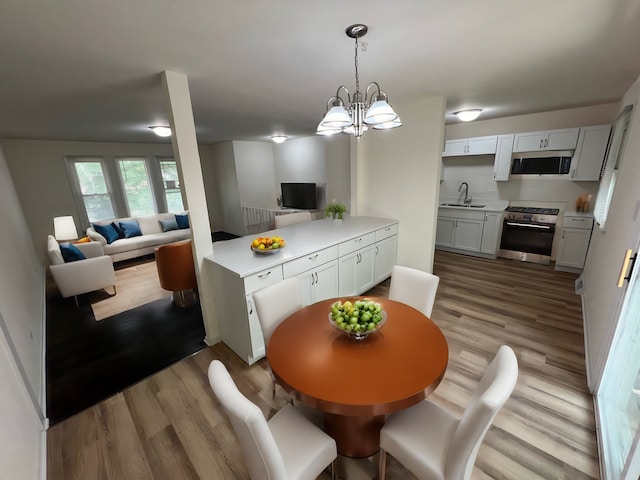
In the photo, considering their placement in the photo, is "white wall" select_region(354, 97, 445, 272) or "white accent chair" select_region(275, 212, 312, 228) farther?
"white accent chair" select_region(275, 212, 312, 228)

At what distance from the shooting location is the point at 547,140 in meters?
4.00

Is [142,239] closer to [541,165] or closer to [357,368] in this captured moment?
[357,368]

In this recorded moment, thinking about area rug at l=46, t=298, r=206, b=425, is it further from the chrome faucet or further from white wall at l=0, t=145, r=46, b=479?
the chrome faucet

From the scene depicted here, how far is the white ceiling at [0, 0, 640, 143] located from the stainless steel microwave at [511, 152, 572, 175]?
1.02 m

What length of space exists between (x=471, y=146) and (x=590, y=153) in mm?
1561

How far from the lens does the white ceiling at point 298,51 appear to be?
4.31ft

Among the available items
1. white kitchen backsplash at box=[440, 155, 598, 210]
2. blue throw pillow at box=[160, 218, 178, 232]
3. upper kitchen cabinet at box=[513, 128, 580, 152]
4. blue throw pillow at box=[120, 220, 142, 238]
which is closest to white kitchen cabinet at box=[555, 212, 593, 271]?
white kitchen backsplash at box=[440, 155, 598, 210]

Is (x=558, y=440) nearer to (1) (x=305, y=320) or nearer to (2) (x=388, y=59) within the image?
(1) (x=305, y=320)

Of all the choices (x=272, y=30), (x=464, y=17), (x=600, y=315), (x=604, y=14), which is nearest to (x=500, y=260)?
(x=600, y=315)

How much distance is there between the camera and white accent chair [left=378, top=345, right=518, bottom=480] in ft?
3.14

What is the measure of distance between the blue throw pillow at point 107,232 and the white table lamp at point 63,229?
763 millimetres

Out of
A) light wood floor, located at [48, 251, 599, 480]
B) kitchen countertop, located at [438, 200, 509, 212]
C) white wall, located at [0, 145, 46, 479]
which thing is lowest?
light wood floor, located at [48, 251, 599, 480]

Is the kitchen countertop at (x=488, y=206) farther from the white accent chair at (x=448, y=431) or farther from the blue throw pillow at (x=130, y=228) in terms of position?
the blue throw pillow at (x=130, y=228)

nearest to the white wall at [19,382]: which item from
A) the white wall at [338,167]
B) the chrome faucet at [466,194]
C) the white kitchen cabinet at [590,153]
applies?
the white wall at [338,167]
